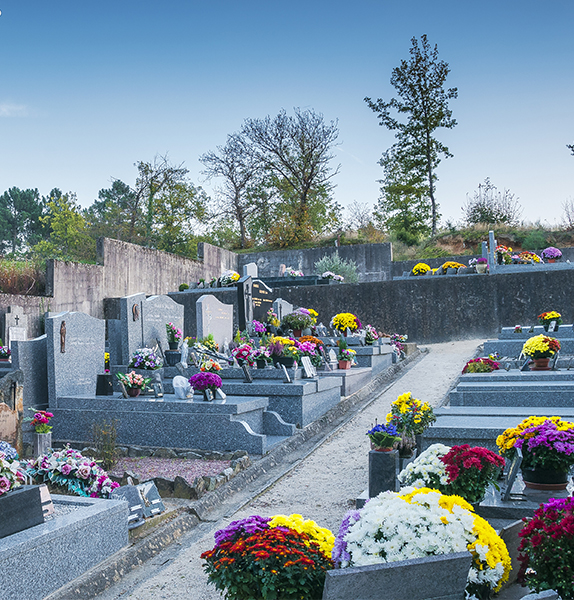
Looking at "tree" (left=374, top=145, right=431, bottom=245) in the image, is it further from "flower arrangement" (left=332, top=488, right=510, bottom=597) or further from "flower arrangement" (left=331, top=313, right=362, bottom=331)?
"flower arrangement" (left=332, top=488, right=510, bottom=597)

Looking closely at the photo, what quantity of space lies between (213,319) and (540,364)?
5669 millimetres

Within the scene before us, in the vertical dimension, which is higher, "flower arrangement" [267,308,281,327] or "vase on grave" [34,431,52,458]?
"flower arrangement" [267,308,281,327]

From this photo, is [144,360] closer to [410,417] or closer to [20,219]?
[410,417]

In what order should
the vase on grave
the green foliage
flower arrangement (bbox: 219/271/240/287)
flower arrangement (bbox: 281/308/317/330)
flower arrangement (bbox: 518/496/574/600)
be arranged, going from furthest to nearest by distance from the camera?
1. the green foliage
2. flower arrangement (bbox: 219/271/240/287)
3. flower arrangement (bbox: 281/308/317/330)
4. the vase on grave
5. flower arrangement (bbox: 518/496/574/600)

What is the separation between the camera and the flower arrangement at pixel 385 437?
14.5 feet

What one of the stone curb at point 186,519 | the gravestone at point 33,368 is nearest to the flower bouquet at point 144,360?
the gravestone at point 33,368

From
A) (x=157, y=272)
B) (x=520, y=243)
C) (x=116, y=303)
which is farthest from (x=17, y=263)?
(x=520, y=243)

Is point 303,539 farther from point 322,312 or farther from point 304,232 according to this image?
point 304,232

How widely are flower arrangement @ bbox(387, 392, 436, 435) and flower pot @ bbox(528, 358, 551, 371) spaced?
12.1 ft

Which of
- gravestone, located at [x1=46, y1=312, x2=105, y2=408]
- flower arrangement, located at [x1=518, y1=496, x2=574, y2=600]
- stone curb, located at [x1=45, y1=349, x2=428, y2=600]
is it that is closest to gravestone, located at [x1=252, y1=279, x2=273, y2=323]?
stone curb, located at [x1=45, y1=349, x2=428, y2=600]

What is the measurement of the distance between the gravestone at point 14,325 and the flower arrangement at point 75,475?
8.87m

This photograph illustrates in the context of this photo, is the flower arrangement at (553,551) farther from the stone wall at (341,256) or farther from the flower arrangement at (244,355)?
the stone wall at (341,256)

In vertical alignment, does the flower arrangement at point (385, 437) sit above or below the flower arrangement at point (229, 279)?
below

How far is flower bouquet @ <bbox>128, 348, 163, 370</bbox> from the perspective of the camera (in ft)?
28.9
